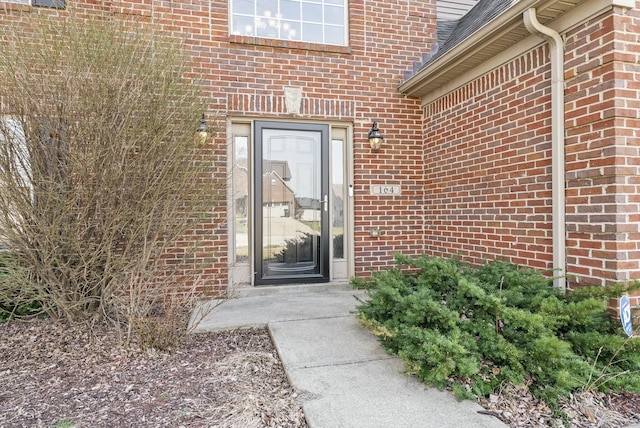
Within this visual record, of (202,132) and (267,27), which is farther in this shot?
(267,27)

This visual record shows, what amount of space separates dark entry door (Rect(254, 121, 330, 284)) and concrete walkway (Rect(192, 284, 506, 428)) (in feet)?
2.67

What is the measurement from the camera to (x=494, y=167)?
12.6ft

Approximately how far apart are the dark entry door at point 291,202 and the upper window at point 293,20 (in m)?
1.14

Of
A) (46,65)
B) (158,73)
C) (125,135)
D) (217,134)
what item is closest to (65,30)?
(46,65)

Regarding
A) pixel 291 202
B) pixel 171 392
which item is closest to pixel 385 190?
pixel 291 202

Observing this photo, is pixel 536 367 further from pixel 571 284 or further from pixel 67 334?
pixel 67 334

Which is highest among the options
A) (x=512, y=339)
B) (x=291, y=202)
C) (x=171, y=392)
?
(x=291, y=202)

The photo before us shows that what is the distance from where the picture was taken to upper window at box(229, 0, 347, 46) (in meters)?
4.55

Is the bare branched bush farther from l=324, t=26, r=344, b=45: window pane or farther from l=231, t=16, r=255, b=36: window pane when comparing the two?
l=324, t=26, r=344, b=45: window pane

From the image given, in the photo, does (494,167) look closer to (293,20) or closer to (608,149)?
(608,149)

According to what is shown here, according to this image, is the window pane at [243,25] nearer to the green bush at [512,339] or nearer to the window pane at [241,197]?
the window pane at [241,197]

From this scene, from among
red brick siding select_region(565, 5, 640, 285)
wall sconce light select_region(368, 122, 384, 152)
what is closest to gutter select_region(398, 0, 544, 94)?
red brick siding select_region(565, 5, 640, 285)

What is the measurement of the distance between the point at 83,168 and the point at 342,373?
8.18 feet

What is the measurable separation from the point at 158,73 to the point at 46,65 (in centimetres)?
84
